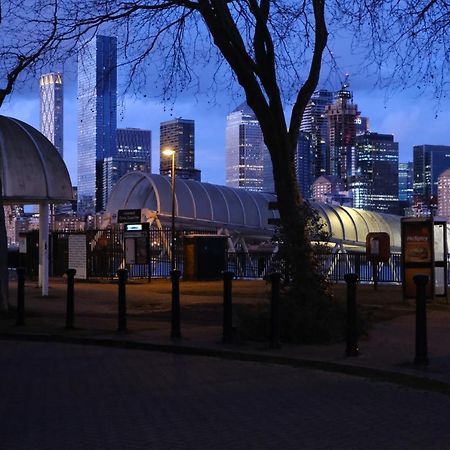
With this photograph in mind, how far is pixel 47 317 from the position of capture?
16.0 meters

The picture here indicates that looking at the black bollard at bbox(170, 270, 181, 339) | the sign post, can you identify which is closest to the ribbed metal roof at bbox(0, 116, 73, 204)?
the sign post

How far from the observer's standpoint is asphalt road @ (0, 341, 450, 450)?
21.4 feet

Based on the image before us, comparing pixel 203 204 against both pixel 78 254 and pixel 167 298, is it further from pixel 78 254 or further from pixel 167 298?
pixel 167 298

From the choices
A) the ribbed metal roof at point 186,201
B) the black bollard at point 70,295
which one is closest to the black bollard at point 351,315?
the black bollard at point 70,295

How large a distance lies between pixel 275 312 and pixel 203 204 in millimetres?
40860

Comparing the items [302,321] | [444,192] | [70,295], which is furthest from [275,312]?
[444,192]

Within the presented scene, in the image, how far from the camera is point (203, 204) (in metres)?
A: 51.9

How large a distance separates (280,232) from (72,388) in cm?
488

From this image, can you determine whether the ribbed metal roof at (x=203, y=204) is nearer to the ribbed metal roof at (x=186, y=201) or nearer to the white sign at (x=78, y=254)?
the ribbed metal roof at (x=186, y=201)

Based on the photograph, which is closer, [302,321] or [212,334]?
[302,321]

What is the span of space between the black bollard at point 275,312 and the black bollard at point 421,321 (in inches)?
87.8

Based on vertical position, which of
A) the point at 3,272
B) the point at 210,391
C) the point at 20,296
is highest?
the point at 3,272

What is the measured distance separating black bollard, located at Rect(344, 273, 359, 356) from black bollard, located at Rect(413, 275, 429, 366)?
3.06 feet

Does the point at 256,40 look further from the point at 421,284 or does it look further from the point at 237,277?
the point at 237,277
